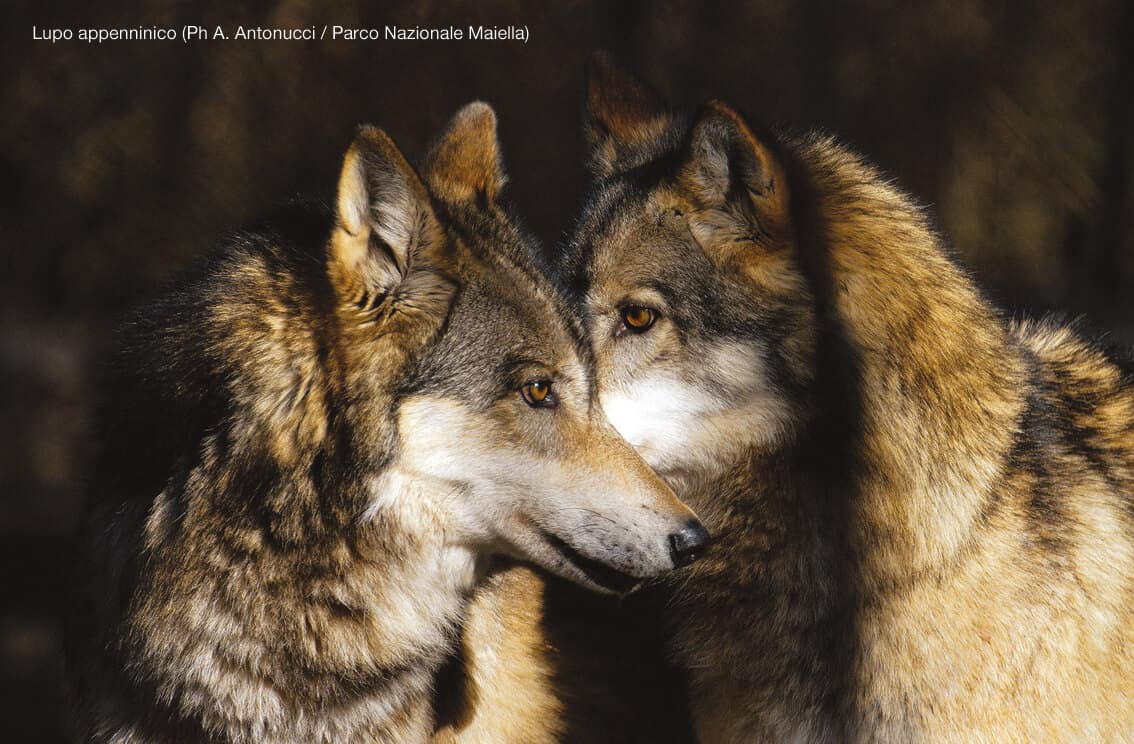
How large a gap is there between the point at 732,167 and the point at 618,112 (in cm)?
93

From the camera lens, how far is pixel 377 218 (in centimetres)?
263

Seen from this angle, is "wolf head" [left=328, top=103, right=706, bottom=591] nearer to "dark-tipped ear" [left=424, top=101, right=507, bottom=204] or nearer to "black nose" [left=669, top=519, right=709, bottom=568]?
"black nose" [left=669, top=519, right=709, bottom=568]

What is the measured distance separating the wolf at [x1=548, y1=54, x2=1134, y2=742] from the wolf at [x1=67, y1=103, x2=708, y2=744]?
1.41 ft

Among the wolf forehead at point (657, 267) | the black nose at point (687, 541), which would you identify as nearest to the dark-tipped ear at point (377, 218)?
the wolf forehead at point (657, 267)

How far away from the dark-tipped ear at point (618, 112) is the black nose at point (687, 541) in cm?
153

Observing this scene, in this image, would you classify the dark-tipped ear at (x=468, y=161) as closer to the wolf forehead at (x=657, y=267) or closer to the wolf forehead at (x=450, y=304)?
the wolf forehead at (x=450, y=304)

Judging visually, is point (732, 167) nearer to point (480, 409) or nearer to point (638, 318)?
point (638, 318)

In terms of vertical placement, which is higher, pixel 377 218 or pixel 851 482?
pixel 377 218

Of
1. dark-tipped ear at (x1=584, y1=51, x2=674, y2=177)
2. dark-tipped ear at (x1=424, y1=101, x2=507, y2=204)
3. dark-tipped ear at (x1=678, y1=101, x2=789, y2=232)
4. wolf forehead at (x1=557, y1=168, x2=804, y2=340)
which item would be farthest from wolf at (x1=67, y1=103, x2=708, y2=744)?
dark-tipped ear at (x1=584, y1=51, x2=674, y2=177)

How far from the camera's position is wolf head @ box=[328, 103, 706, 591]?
8.82ft

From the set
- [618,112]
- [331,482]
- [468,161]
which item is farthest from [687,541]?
[618,112]

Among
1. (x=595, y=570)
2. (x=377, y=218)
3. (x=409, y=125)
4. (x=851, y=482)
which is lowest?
(x=595, y=570)

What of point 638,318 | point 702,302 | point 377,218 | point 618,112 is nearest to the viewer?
point 377,218

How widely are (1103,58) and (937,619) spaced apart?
3.55m
